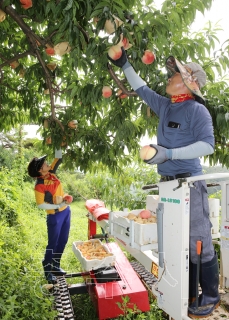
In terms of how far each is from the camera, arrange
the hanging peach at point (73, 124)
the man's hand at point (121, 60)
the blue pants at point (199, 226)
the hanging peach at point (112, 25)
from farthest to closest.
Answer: the hanging peach at point (73, 124) → the man's hand at point (121, 60) → the blue pants at point (199, 226) → the hanging peach at point (112, 25)

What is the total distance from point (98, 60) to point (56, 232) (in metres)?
3.17

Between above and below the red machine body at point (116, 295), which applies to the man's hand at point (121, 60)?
above

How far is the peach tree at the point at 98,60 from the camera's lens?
7.11ft

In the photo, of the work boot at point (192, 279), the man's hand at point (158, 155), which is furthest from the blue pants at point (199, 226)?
the man's hand at point (158, 155)

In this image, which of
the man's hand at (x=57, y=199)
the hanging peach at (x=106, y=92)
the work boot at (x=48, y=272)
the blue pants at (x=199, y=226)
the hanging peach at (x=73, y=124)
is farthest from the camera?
the man's hand at (x=57, y=199)

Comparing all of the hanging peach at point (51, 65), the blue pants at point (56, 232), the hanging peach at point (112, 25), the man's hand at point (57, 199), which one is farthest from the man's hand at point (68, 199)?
the hanging peach at point (112, 25)

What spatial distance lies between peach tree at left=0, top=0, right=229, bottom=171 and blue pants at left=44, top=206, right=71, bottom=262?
87 centimetres

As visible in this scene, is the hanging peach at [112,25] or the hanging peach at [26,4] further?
the hanging peach at [26,4]

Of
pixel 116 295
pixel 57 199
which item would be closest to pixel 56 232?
pixel 57 199

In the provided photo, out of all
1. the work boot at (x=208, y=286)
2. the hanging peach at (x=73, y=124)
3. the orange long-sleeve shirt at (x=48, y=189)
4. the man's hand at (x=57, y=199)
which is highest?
the hanging peach at (x=73, y=124)

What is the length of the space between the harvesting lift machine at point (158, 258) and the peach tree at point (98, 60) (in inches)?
36.5

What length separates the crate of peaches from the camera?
411 centimetres

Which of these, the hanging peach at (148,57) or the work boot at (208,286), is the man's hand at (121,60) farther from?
the work boot at (208,286)

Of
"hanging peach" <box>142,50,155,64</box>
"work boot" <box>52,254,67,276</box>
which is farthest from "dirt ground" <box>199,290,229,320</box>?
"work boot" <box>52,254,67,276</box>
